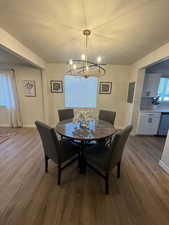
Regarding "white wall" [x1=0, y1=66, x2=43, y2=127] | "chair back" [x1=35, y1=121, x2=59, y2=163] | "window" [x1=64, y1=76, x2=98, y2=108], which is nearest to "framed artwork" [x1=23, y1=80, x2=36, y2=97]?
"white wall" [x1=0, y1=66, x2=43, y2=127]

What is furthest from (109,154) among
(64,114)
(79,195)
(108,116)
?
(64,114)

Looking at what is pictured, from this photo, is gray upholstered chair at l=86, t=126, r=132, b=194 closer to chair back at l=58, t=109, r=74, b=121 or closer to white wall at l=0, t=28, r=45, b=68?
chair back at l=58, t=109, r=74, b=121

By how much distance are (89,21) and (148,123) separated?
3.16 metres

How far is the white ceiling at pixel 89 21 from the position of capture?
1181mm

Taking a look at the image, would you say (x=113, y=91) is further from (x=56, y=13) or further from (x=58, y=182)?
(x=58, y=182)

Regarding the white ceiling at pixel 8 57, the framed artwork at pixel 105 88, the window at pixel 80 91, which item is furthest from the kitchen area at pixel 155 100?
the white ceiling at pixel 8 57

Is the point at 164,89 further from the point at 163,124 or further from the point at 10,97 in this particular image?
the point at 10,97

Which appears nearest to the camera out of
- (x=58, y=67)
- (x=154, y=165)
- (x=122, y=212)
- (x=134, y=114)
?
(x=122, y=212)

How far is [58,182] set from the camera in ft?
5.31

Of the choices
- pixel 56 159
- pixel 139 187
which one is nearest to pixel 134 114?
pixel 139 187

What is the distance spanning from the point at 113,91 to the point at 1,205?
378cm

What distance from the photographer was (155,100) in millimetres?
3438

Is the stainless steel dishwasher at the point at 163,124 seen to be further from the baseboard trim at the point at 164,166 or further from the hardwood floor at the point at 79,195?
the baseboard trim at the point at 164,166

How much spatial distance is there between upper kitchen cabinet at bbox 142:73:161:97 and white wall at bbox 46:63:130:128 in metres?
0.61
